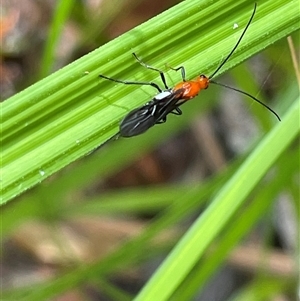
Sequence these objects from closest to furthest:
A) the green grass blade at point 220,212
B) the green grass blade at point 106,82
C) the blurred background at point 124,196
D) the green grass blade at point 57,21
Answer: the green grass blade at point 106,82 → the green grass blade at point 220,212 → the green grass blade at point 57,21 → the blurred background at point 124,196

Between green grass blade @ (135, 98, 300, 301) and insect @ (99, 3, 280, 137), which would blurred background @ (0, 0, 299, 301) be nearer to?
insect @ (99, 3, 280, 137)

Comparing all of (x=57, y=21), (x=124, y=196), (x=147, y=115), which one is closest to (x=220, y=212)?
(x=147, y=115)

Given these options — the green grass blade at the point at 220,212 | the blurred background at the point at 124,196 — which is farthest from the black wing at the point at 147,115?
the blurred background at the point at 124,196

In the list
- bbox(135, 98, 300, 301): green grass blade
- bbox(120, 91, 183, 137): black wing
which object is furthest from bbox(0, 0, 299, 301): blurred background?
bbox(135, 98, 300, 301): green grass blade

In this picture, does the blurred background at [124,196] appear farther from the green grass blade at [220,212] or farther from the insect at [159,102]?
the green grass blade at [220,212]

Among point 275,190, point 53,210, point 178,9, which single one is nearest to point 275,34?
point 178,9

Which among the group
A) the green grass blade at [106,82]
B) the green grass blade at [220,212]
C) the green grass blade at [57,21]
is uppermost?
the green grass blade at [57,21]

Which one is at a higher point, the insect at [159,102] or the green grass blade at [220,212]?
the insect at [159,102]
